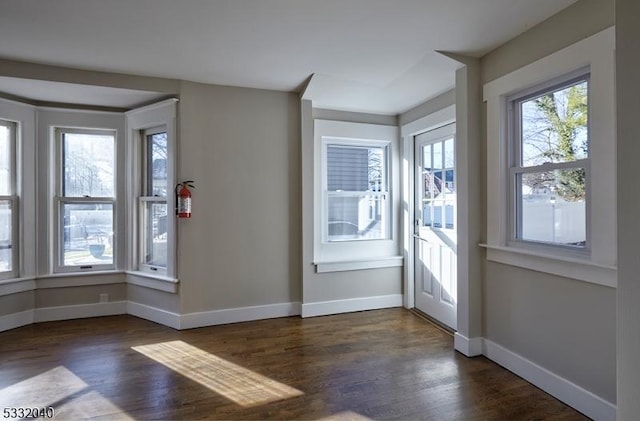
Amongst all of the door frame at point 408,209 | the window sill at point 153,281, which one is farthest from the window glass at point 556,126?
the window sill at point 153,281

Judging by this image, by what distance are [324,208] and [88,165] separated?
270 cm

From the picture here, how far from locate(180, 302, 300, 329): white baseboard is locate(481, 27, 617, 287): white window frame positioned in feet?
7.15

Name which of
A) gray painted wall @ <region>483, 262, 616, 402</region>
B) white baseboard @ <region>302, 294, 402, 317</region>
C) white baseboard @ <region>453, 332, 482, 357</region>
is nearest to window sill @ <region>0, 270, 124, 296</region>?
white baseboard @ <region>302, 294, 402, 317</region>

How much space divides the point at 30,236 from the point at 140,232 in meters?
Answer: 1.03

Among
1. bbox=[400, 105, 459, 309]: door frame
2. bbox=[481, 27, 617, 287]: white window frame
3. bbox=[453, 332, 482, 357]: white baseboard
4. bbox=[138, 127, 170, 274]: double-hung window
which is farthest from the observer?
bbox=[400, 105, 459, 309]: door frame

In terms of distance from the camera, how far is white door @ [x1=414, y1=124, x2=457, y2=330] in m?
3.48

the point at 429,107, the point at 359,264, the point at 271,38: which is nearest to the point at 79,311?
the point at 359,264

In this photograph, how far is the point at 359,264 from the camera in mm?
4062

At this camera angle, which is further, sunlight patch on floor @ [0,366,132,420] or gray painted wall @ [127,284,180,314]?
gray painted wall @ [127,284,180,314]

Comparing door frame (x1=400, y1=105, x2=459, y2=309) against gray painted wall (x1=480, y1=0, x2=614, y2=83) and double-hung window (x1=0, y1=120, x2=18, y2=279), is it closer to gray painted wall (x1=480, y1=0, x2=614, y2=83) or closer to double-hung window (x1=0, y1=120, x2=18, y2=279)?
gray painted wall (x1=480, y1=0, x2=614, y2=83)

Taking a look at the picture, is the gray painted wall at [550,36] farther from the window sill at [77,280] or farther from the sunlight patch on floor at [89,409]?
the window sill at [77,280]

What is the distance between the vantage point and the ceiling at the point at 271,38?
2217 millimetres

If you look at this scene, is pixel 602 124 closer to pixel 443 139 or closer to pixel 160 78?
pixel 443 139

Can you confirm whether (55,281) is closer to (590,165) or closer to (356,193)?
(356,193)
